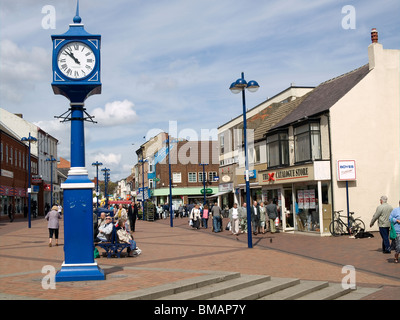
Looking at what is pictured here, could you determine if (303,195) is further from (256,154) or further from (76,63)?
(76,63)

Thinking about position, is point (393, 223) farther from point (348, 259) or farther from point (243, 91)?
point (243, 91)

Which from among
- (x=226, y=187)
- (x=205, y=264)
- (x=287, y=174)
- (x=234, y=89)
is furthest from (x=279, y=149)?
(x=226, y=187)

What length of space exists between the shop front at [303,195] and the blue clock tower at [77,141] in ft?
50.0

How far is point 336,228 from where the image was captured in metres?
21.8

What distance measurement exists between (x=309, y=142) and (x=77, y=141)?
641 inches

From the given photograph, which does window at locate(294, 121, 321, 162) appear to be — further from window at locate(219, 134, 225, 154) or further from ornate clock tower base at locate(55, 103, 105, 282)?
window at locate(219, 134, 225, 154)

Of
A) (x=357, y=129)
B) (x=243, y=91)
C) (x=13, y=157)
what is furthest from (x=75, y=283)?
(x=13, y=157)

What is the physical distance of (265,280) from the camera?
9.74 meters

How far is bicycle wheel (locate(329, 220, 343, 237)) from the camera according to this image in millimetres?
21652

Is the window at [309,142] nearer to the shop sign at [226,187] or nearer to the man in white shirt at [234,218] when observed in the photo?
the man in white shirt at [234,218]

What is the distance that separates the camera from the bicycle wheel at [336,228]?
71.0 ft

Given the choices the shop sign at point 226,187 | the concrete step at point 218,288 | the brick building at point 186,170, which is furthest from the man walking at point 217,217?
the brick building at point 186,170

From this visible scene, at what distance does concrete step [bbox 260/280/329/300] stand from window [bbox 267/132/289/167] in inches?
644
